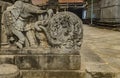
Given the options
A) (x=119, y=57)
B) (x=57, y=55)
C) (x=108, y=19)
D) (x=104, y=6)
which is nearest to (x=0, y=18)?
(x=57, y=55)

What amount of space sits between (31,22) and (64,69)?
112 centimetres

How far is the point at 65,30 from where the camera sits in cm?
475

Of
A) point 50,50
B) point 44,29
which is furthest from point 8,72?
point 44,29

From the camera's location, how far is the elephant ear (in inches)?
186

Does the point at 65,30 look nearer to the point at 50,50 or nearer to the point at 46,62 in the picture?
the point at 50,50

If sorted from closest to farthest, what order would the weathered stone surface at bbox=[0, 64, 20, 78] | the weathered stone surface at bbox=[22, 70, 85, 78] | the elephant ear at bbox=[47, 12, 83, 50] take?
the weathered stone surface at bbox=[0, 64, 20, 78] < the weathered stone surface at bbox=[22, 70, 85, 78] < the elephant ear at bbox=[47, 12, 83, 50]

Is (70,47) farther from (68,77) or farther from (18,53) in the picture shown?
(18,53)

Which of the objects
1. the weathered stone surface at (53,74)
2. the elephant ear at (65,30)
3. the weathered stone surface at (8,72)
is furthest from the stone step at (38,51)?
the weathered stone surface at (8,72)

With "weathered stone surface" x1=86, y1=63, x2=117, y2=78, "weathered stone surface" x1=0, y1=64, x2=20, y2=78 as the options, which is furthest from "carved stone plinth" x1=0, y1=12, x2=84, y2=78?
"weathered stone surface" x1=0, y1=64, x2=20, y2=78

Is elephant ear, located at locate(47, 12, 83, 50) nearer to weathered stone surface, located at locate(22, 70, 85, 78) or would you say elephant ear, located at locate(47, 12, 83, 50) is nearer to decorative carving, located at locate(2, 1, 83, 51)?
decorative carving, located at locate(2, 1, 83, 51)

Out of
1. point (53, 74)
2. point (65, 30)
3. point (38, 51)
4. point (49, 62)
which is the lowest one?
point (53, 74)

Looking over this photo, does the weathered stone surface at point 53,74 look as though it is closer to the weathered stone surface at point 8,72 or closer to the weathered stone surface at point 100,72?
the weathered stone surface at point 100,72

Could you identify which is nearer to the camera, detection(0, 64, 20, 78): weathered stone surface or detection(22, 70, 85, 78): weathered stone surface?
detection(0, 64, 20, 78): weathered stone surface

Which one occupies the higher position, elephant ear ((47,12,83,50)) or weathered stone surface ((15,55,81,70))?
elephant ear ((47,12,83,50))
